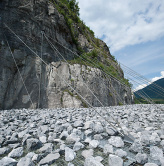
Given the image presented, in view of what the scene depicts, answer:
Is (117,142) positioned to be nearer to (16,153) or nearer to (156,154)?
(156,154)

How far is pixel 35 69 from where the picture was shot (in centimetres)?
534

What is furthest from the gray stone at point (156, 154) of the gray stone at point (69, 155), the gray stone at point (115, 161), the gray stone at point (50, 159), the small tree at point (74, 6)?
the small tree at point (74, 6)

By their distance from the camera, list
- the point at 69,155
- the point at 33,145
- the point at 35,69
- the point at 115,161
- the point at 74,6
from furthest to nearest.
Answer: the point at 74,6, the point at 35,69, the point at 33,145, the point at 69,155, the point at 115,161

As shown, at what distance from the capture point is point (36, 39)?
5738 mm

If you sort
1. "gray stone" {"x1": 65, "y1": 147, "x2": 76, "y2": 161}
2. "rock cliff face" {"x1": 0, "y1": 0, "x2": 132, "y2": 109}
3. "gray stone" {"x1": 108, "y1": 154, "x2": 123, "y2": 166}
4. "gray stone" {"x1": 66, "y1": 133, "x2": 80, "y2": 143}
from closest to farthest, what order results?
"gray stone" {"x1": 108, "y1": 154, "x2": 123, "y2": 166}
"gray stone" {"x1": 65, "y1": 147, "x2": 76, "y2": 161}
"gray stone" {"x1": 66, "y1": 133, "x2": 80, "y2": 143}
"rock cliff face" {"x1": 0, "y1": 0, "x2": 132, "y2": 109}

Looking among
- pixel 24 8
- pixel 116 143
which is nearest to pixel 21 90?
pixel 24 8

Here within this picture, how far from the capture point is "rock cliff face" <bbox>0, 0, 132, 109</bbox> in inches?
194

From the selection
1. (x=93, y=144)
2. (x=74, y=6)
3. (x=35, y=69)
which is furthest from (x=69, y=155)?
(x=74, y=6)

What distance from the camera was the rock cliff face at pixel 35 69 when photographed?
16.1ft

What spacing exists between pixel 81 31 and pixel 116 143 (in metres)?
9.23

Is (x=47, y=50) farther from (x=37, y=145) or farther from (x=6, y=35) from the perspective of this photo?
(x=37, y=145)

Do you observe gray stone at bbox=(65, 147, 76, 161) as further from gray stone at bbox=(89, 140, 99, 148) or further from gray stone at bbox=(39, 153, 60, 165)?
gray stone at bbox=(89, 140, 99, 148)

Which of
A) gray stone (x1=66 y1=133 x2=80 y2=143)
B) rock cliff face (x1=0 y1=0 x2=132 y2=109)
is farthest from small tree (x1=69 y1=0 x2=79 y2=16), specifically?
gray stone (x1=66 y1=133 x2=80 y2=143)

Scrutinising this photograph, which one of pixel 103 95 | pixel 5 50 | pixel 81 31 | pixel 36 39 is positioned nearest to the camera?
pixel 5 50
